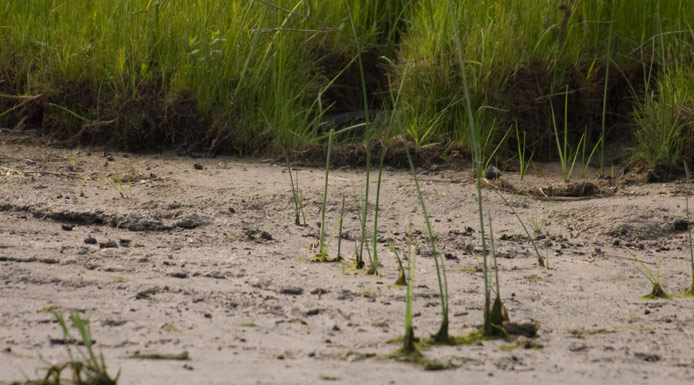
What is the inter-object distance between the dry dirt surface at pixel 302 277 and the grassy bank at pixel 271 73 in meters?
0.42

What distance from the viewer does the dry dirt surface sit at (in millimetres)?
1798

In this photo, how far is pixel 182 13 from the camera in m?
4.77

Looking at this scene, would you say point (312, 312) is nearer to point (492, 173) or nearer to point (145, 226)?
point (145, 226)

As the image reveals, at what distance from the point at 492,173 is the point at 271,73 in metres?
1.52

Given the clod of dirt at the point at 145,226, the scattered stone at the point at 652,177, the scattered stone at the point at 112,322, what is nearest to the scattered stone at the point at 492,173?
the scattered stone at the point at 652,177

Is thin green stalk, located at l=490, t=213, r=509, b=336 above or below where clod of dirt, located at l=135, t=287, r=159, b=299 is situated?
above

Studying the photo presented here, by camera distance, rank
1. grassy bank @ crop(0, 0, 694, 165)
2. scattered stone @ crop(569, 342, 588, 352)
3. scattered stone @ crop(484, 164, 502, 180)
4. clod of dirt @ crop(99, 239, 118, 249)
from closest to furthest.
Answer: scattered stone @ crop(569, 342, 588, 352)
clod of dirt @ crop(99, 239, 118, 249)
scattered stone @ crop(484, 164, 502, 180)
grassy bank @ crop(0, 0, 694, 165)

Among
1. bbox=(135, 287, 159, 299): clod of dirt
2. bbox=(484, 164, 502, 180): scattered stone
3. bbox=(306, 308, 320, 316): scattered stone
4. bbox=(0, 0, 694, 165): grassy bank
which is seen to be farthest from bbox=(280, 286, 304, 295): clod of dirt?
bbox=(0, 0, 694, 165): grassy bank

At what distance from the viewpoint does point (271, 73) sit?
4.77 metres

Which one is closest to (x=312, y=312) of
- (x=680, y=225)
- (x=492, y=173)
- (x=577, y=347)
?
(x=577, y=347)

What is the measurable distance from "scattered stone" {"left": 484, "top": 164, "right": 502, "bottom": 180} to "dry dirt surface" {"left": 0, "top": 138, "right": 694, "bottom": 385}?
0.10 metres

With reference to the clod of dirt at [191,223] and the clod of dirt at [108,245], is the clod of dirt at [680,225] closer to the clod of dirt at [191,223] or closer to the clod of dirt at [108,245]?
the clod of dirt at [191,223]

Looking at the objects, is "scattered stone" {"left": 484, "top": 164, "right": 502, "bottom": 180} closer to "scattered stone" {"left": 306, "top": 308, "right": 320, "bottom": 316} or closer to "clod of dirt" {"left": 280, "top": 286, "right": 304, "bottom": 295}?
"clod of dirt" {"left": 280, "top": 286, "right": 304, "bottom": 295}

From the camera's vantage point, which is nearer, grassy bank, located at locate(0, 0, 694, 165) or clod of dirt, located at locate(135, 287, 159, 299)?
clod of dirt, located at locate(135, 287, 159, 299)
